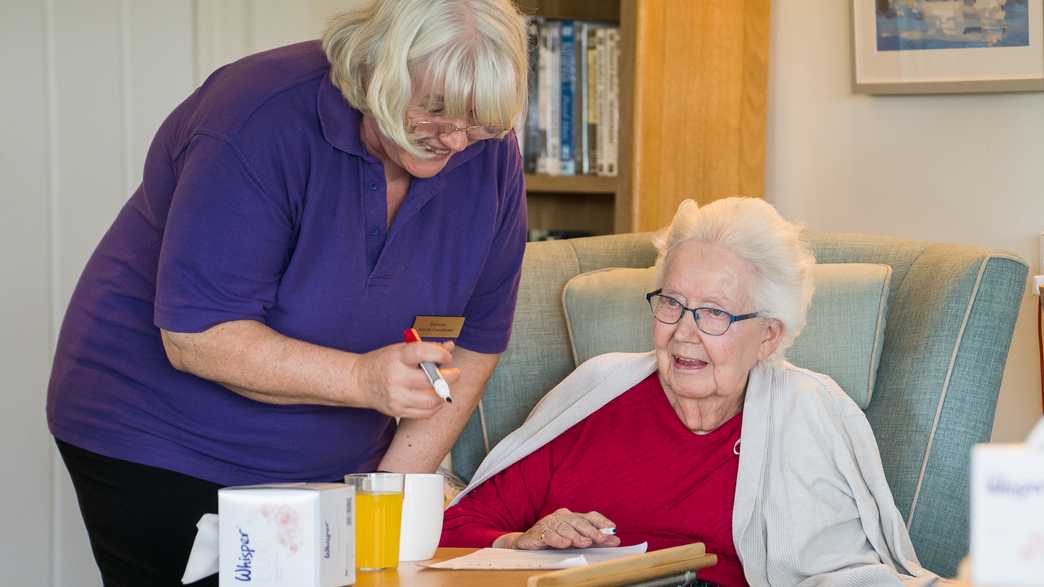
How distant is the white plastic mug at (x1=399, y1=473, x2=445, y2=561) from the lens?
1496 millimetres

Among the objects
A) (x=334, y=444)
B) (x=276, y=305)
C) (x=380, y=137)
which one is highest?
(x=380, y=137)

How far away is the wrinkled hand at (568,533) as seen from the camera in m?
1.74

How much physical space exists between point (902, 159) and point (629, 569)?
1951 millimetres

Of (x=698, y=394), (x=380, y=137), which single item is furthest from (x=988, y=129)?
(x=380, y=137)

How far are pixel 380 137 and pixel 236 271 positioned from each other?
0.28 meters

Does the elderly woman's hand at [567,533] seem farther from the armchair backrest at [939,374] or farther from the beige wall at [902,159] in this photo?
the beige wall at [902,159]

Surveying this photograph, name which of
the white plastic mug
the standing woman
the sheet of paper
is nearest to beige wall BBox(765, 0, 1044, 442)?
the standing woman

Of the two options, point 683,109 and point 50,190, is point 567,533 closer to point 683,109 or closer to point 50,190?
point 683,109

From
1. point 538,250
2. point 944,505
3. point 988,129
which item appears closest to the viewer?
point 944,505

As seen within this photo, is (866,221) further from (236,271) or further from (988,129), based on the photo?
(236,271)

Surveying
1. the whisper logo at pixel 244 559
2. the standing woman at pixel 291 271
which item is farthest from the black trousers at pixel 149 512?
the whisper logo at pixel 244 559

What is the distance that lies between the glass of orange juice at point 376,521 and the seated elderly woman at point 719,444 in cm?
39

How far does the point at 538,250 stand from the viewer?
2.54 meters

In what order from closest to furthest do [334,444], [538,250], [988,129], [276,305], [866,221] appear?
[276,305] < [334,444] < [538,250] < [988,129] < [866,221]
